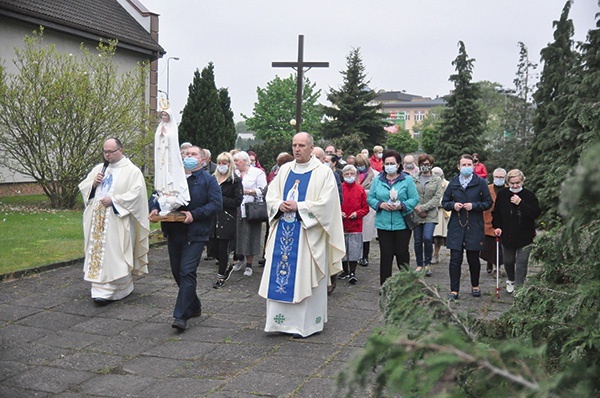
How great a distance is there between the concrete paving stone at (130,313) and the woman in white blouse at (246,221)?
2573mm

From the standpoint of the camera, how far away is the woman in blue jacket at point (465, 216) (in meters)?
9.11

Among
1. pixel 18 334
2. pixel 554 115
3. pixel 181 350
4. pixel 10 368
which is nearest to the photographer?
pixel 10 368

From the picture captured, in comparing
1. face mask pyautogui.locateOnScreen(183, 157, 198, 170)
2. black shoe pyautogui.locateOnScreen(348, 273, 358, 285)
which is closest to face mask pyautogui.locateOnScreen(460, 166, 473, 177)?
black shoe pyautogui.locateOnScreen(348, 273, 358, 285)

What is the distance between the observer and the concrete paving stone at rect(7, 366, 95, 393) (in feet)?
18.5

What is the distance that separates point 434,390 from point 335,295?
7765 mm

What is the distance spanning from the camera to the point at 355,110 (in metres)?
41.8

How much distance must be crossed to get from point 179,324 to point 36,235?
7.12 meters

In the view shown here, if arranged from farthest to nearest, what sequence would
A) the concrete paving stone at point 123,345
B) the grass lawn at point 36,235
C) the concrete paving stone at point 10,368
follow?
1. the grass lawn at point 36,235
2. the concrete paving stone at point 123,345
3. the concrete paving stone at point 10,368

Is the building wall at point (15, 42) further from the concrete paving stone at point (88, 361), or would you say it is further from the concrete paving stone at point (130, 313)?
the concrete paving stone at point (88, 361)

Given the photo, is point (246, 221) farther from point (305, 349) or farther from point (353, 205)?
point (305, 349)

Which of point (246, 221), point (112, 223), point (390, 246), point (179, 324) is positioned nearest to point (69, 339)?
point (179, 324)

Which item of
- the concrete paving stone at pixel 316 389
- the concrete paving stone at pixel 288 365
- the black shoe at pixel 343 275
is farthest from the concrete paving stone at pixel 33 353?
the black shoe at pixel 343 275

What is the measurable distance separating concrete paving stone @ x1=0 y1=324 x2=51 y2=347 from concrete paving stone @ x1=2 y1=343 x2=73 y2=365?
0.15m

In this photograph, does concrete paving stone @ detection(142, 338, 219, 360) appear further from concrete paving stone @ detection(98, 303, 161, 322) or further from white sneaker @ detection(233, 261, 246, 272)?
white sneaker @ detection(233, 261, 246, 272)
